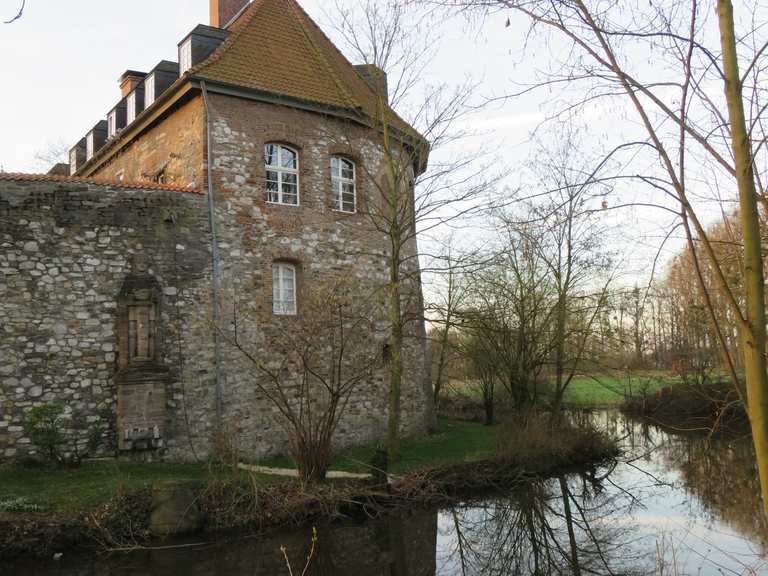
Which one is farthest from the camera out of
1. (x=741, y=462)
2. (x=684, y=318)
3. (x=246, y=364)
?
(x=684, y=318)

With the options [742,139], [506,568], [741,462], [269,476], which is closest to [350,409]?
[269,476]

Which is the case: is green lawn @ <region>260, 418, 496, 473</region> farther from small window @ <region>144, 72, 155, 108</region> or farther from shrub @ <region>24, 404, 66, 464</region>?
small window @ <region>144, 72, 155, 108</region>

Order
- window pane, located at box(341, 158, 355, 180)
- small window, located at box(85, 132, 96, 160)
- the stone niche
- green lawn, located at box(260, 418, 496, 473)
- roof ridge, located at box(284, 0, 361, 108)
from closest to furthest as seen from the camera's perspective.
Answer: the stone niche < green lawn, located at box(260, 418, 496, 473) < roof ridge, located at box(284, 0, 361, 108) < window pane, located at box(341, 158, 355, 180) < small window, located at box(85, 132, 96, 160)

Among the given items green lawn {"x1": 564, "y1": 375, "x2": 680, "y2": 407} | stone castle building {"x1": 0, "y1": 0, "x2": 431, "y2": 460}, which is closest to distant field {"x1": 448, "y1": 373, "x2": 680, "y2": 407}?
green lawn {"x1": 564, "y1": 375, "x2": 680, "y2": 407}

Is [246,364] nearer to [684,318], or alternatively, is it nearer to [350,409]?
[350,409]

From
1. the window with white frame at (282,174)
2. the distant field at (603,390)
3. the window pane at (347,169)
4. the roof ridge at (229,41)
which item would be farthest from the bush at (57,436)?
the distant field at (603,390)

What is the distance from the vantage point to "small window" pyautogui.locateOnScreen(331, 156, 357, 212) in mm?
16438

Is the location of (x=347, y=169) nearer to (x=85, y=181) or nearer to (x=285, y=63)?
(x=285, y=63)

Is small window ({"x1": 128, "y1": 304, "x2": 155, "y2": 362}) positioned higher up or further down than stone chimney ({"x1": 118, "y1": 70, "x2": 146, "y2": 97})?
further down

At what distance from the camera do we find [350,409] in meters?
15.7

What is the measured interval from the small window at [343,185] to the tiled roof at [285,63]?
1.44 meters

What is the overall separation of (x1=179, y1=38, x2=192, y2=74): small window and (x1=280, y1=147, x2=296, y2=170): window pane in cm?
309

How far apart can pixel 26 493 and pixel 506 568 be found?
7.24 meters

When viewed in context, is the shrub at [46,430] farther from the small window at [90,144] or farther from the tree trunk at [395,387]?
the small window at [90,144]
